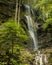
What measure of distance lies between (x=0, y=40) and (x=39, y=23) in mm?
18221

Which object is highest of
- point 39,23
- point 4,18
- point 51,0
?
point 51,0

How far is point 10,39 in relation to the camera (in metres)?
7.18

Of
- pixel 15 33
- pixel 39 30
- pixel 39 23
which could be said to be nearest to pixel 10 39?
pixel 15 33

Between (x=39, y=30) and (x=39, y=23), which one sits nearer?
(x=39, y=30)

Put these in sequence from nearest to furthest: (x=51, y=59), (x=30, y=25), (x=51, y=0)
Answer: (x=51, y=0) < (x=51, y=59) < (x=30, y=25)

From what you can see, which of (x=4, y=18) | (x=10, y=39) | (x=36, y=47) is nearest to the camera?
(x=10, y=39)

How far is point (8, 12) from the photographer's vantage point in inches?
773

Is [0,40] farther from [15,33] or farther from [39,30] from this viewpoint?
[39,30]

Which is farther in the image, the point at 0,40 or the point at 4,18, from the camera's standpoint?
the point at 4,18

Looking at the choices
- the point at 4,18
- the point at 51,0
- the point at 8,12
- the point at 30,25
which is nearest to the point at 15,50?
the point at 51,0

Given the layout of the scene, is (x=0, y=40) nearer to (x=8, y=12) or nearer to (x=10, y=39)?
(x=10, y=39)

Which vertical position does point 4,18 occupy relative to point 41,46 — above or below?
above

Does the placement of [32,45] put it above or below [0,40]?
below

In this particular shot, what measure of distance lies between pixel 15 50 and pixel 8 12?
12.5 meters
